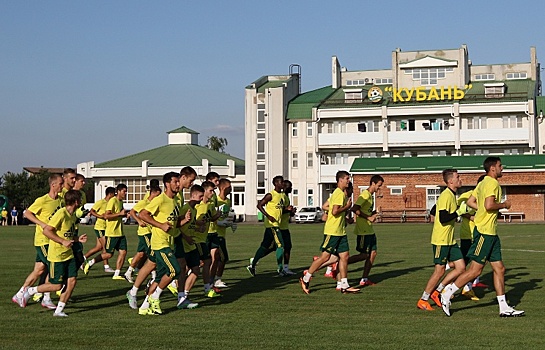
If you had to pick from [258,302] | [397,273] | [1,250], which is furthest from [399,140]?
[258,302]

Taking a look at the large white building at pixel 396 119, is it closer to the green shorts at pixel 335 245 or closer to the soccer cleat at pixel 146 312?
the green shorts at pixel 335 245

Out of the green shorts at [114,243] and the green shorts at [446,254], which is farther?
the green shorts at [114,243]

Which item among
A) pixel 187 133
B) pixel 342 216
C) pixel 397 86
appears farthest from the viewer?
pixel 187 133

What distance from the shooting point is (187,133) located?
9381 centimetres

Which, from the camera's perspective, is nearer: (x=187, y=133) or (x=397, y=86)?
(x=397, y=86)

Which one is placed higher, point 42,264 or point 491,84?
point 491,84

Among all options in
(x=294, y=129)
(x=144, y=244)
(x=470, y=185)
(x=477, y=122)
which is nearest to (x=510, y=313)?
(x=144, y=244)

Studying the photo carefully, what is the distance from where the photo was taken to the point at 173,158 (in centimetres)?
8706

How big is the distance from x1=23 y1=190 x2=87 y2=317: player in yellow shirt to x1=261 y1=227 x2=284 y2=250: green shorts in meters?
5.80

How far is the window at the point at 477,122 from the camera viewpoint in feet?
244

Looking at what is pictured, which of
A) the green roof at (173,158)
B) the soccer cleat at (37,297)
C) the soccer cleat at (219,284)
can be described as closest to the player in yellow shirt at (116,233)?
the soccer cleat at (219,284)

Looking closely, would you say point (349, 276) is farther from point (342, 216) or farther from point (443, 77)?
point (443, 77)

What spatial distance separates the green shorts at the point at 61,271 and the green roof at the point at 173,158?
71640mm

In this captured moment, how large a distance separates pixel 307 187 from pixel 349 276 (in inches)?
2432
